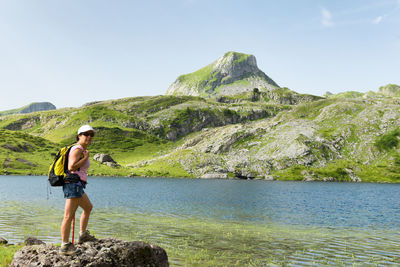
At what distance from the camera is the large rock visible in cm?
1062

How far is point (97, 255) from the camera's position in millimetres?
11047

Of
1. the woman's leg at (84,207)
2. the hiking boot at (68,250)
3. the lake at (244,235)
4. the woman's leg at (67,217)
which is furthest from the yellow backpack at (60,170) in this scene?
the lake at (244,235)

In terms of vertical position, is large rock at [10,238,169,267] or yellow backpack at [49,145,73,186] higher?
yellow backpack at [49,145,73,186]

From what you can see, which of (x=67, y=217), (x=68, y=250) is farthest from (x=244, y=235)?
(x=67, y=217)

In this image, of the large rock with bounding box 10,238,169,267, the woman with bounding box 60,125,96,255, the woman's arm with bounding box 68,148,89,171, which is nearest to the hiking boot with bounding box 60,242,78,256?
the woman with bounding box 60,125,96,255

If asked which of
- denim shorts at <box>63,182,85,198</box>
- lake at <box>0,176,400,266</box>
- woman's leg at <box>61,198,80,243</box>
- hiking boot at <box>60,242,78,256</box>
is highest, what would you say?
denim shorts at <box>63,182,85,198</box>

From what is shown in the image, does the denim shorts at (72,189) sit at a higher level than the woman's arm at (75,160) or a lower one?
lower

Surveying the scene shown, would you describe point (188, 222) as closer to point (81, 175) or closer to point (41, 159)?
point (81, 175)

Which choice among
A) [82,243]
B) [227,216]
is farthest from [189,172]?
[82,243]

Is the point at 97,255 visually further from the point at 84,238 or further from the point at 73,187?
the point at 73,187

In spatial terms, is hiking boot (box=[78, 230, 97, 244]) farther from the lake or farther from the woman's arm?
the lake

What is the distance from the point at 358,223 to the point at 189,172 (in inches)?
5603

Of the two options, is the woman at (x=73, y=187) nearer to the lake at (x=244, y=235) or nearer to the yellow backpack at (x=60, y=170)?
the yellow backpack at (x=60, y=170)

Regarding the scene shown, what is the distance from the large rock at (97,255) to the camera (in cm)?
1062
